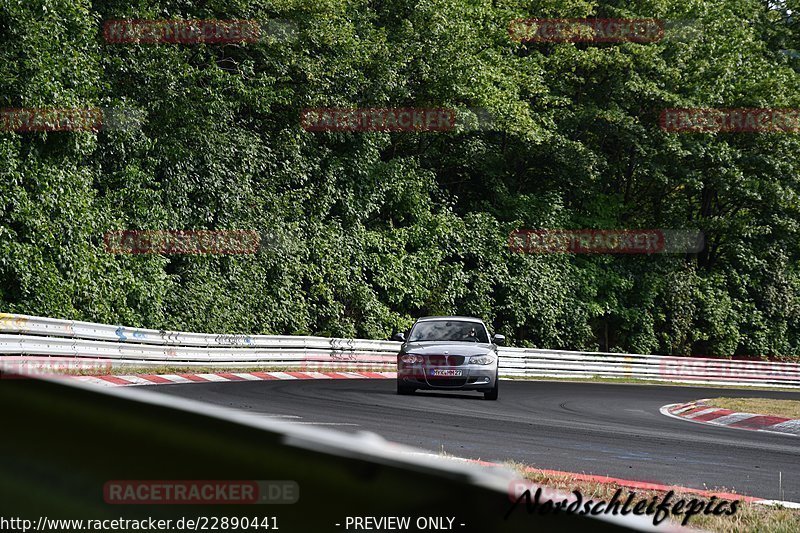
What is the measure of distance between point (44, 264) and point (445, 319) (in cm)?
781

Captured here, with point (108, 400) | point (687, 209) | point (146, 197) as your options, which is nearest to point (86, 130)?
point (146, 197)

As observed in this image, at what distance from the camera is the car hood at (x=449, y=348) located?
16.9 m

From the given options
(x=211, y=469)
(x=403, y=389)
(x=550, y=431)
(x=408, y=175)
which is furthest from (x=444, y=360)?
(x=211, y=469)

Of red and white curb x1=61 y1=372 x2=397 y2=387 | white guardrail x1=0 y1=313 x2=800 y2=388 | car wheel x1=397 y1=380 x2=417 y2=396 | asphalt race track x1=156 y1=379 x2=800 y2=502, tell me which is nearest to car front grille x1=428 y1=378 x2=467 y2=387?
asphalt race track x1=156 y1=379 x2=800 y2=502

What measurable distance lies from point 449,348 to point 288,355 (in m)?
8.74

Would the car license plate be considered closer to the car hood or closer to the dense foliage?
the car hood

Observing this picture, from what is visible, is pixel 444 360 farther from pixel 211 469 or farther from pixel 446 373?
pixel 211 469

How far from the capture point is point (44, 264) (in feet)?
64.5

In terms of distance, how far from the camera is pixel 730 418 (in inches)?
659

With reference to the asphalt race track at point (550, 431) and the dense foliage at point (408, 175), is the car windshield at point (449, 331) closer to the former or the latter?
the asphalt race track at point (550, 431)

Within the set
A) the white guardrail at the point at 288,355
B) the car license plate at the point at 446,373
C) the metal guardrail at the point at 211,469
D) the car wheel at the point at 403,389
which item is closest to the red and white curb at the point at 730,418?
the car license plate at the point at 446,373

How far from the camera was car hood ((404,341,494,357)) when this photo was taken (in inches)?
666

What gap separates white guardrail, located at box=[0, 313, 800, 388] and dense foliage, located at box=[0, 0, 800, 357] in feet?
4.17

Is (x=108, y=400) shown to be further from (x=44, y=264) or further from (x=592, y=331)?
(x=592, y=331)
